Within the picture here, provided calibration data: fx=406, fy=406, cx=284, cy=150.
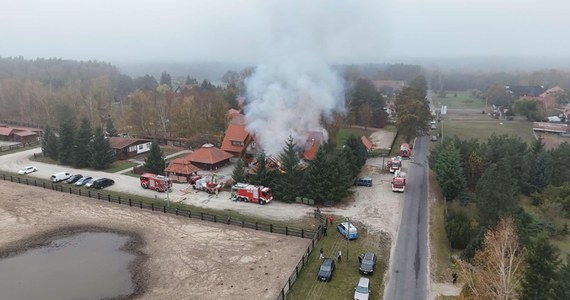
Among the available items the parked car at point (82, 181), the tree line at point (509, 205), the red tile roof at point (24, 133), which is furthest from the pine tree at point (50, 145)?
the tree line at point (509, 205)

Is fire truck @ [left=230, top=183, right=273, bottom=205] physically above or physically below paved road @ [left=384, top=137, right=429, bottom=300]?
above

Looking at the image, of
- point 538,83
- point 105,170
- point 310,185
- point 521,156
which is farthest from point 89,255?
Result: point 538,83

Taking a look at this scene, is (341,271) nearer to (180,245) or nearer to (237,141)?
(180,245)

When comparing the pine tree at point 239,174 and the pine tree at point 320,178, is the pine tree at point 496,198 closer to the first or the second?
the pine tree at point 320,178

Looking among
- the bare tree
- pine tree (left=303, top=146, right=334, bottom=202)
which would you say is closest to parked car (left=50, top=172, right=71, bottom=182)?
pine tree (left=303, top=146, right=334, bottom=202)

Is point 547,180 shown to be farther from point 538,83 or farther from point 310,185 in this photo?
point 538,83

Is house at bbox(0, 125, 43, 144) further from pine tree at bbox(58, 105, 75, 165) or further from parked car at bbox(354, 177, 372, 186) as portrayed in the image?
parked car at bbox(354, 177, 372, 186)

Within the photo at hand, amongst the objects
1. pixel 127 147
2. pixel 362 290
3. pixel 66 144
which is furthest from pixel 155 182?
pixel 362 290
